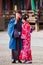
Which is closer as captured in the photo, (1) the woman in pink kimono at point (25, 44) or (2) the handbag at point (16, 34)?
(2) the handbag at point (16, 34)

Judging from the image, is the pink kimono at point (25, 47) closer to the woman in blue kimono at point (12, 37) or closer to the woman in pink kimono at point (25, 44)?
the woman in pink kimono at point (25, 44)

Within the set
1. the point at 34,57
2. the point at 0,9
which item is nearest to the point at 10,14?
the point at 0,9

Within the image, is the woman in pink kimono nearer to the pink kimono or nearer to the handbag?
the pink kimono

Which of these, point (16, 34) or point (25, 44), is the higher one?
point (16, 34)

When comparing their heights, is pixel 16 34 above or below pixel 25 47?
above

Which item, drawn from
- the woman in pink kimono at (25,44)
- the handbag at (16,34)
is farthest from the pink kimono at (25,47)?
the handbag at (16,34)

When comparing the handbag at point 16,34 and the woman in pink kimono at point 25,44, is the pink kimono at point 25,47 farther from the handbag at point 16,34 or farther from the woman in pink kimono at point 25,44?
the handbag at point 16,34

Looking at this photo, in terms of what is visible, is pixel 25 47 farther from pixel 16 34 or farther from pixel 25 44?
pixel 16 34

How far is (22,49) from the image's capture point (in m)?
9.50

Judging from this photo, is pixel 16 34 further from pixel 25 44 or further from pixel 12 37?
pixel 25 44

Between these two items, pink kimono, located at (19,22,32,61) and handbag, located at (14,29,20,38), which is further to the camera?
pink kimono, located at (19,22,32,61)

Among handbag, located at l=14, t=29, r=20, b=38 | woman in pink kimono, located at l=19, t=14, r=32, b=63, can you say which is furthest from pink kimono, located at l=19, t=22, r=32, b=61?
handbag, located at l=14, t=29, r=20, b=38

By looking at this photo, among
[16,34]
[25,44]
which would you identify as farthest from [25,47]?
[16,34]

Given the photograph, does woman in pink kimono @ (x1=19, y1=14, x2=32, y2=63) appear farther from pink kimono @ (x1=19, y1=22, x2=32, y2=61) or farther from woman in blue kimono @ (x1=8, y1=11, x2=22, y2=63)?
woman in blue kimono @ (x1=8, y1=11, x2=22, y2=63)
